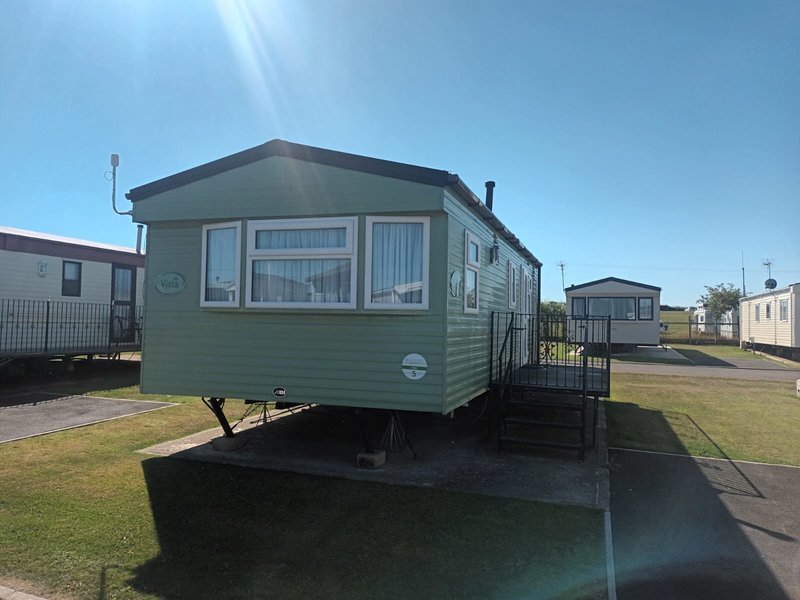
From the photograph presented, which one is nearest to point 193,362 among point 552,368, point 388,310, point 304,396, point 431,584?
point 304,396

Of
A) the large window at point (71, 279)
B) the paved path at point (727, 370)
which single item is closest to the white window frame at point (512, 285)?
the paved path at point (727, 370)

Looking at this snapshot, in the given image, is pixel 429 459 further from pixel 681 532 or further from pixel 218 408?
pixel 681 532

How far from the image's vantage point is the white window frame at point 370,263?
5359 mm

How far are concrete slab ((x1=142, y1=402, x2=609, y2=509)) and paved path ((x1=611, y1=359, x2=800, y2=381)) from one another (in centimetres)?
1004

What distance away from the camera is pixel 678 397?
37.3 feet

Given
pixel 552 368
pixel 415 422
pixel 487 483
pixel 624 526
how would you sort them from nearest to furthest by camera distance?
pixel 624 526 < pixel 487 483 < pixel 415 422 < pixel 552 368

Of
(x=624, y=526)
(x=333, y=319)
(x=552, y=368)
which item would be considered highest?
(x=333, y=319)

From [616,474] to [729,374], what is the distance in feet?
41.4

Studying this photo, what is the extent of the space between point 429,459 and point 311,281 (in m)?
2.67

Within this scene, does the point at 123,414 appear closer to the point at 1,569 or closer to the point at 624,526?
the point at 1,569

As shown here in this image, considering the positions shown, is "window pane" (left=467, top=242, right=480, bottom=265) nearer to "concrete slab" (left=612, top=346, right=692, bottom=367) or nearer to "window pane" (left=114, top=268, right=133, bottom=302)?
"window pane" (left=114, top=268, right=133, bottom=302)

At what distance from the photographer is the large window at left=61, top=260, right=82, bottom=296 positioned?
13203 mm

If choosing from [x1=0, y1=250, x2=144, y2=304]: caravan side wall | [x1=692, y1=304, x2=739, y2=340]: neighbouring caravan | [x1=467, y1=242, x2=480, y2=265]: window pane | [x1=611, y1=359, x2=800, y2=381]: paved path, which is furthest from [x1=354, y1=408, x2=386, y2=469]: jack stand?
[x1=692, y1=304, x2=739, y2=340]: neighbouring caravan

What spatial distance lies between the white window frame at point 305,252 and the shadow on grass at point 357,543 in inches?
74.8
